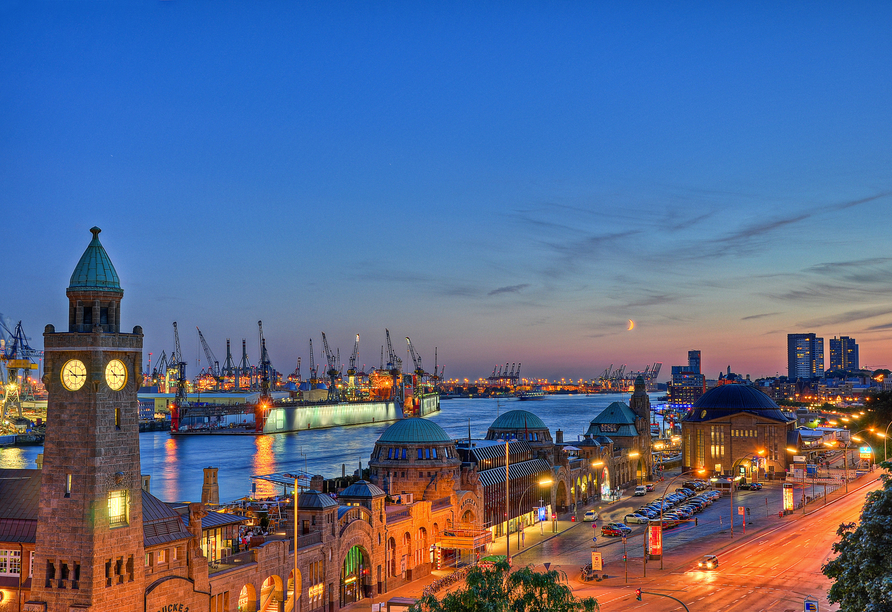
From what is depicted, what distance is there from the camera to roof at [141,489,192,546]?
52969 millimetres

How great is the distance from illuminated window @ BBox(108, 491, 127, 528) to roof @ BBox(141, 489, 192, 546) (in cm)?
261

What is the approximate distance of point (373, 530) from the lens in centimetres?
7500

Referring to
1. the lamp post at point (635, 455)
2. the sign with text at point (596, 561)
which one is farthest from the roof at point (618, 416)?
the sign with text at point (596, 561)

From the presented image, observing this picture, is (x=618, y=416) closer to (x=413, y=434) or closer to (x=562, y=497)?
(x=562, y=497)

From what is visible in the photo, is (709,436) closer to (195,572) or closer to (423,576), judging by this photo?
(423,576)

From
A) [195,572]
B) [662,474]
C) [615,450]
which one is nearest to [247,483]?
[615,450]

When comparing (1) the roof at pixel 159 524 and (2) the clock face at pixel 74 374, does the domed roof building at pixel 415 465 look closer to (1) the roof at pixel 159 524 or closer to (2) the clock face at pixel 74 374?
(1) the roof at pixel 159 524

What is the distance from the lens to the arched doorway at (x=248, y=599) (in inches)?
2350

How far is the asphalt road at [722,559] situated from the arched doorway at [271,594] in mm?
25832

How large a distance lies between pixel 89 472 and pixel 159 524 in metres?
6.98

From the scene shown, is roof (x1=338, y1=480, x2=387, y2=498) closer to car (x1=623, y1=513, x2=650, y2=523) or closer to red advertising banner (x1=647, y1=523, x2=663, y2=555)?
red advertising banner (x1=647, y1=523, x2=663, y2=555)

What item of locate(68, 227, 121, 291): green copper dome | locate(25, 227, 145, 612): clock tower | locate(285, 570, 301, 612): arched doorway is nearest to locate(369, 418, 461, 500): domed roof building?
locate(285, 570, 301, 612): arched doorway

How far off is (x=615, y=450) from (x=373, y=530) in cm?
8881

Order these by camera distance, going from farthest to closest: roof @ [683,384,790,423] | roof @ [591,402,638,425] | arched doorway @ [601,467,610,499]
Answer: roof @ [683,384,790,423]
roof @ [591,402,638,425]
arched doorway @ [601,467,610,499]
